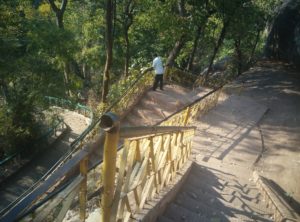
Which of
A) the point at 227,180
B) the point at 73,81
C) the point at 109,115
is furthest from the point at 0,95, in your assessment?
the point at 109,115

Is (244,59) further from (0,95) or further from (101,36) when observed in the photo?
(0,95)

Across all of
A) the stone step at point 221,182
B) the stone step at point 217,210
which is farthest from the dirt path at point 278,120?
the stone step at point 217,210

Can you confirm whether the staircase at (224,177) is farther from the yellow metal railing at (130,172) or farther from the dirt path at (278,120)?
the yellow metal railing at (130,172)

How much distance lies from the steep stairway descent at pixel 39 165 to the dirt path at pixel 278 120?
7.50 meters

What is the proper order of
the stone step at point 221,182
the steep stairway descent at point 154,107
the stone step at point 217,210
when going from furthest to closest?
the steep stairway descent at point 154,107, the stone step at point 221,182, the stone step at point 217,210

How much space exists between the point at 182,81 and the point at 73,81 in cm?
670

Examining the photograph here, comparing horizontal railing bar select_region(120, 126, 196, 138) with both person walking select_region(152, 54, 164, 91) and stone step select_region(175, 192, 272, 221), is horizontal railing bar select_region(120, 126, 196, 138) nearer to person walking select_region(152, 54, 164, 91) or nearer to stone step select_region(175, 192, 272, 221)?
stone step select_region(175, 192, 272, 221)

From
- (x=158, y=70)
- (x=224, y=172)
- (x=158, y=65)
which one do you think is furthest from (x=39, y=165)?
(x=224, y=172)

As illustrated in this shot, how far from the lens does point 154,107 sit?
41.3 feet

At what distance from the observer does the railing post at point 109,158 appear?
241 cm

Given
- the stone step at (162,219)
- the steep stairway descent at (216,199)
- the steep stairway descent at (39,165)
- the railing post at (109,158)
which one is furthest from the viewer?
the steep stairway descent at (39,165)

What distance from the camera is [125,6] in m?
17.3

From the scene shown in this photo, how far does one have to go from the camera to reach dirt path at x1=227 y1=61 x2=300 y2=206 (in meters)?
8.51

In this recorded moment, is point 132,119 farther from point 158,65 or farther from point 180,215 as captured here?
point 180,215
